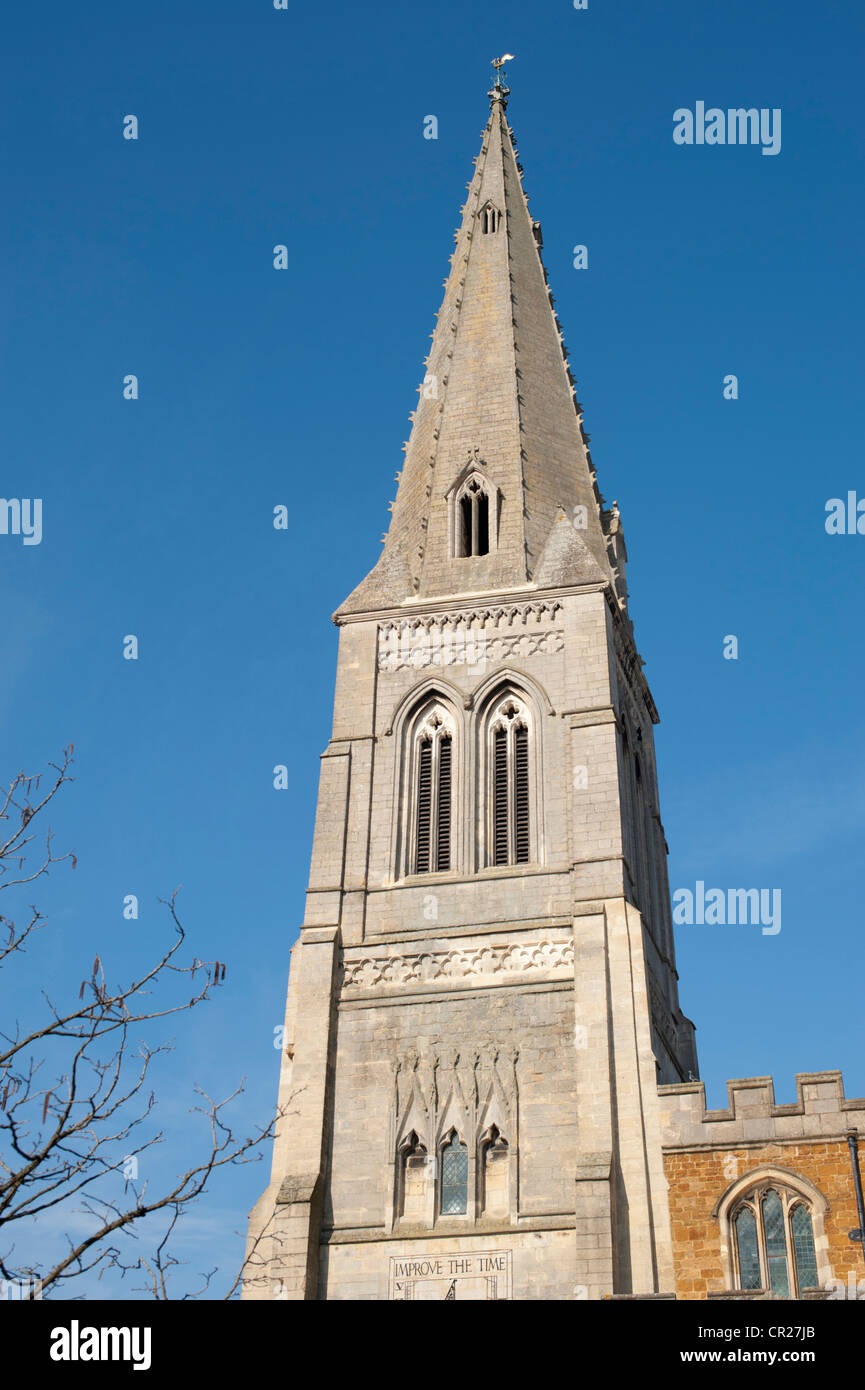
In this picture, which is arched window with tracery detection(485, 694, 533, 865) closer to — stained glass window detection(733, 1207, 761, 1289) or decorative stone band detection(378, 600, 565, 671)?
decorative stone band detection(378, 600, 565, 671)

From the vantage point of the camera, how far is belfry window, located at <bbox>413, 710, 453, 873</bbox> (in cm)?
2975

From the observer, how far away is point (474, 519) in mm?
35438

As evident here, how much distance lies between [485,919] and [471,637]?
6.92 meters

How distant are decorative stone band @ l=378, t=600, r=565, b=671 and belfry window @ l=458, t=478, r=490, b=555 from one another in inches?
96.9

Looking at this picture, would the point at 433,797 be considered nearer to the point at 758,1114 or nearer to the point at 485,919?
the point at 485,919

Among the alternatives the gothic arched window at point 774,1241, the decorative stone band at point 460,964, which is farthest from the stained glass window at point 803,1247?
the decorative stone band at point 460,964

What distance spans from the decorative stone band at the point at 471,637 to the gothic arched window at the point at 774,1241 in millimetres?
12354

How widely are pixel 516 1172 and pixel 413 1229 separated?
191 centimetres

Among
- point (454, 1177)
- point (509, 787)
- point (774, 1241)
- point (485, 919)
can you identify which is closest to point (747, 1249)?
point (774, 1241)

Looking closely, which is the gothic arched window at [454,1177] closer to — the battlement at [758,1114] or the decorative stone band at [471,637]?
the battlement at [758,1114]

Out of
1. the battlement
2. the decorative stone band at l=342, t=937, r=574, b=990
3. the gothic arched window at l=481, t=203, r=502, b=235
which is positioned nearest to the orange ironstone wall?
the battlement

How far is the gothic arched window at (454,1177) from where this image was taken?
25141 millimetres
